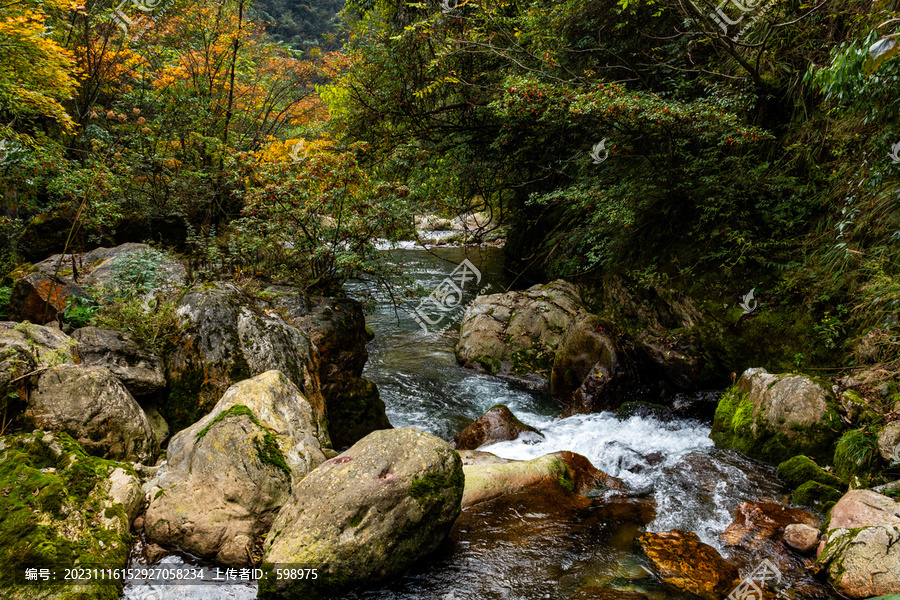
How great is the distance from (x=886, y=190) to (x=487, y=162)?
668 centimetres

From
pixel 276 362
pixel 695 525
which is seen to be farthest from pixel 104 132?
pixel 695 525

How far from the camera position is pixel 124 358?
181 inches

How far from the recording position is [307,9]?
49.4 meters

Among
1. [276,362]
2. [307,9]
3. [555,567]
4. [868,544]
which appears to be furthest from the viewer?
[307,9]

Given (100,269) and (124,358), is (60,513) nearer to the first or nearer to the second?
(124,358)

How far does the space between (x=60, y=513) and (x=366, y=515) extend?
2.12 metres

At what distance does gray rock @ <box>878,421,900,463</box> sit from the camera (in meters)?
4.23

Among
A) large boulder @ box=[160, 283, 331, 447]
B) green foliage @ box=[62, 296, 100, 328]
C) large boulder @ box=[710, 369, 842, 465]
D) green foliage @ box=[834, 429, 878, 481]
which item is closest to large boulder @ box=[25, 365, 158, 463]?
large boulder @ box=[160, 283, 331, 447]

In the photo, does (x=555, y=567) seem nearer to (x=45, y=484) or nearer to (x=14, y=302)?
(x=45, y=484)

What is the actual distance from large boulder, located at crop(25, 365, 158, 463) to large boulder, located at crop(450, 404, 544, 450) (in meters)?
4.11

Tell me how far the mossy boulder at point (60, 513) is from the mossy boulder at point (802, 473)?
649 centimetres

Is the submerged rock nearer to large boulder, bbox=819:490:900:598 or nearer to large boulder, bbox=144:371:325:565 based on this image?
large boulder, bbox=819:490:900:598

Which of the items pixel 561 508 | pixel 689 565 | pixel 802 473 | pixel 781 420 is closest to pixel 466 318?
pixel 561 508

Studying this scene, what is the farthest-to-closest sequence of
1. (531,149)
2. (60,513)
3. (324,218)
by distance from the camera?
1. (531,149)
2. (324,218)
3. (60,513)
